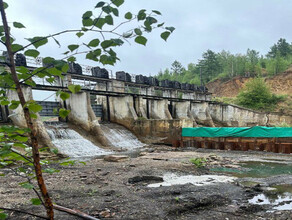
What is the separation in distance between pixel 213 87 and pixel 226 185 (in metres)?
61.9

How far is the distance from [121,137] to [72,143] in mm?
4956

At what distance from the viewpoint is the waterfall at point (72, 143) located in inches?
575

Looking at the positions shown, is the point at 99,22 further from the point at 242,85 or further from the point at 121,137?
the point at 242,85

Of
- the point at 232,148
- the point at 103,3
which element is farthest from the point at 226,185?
the point at 232,148

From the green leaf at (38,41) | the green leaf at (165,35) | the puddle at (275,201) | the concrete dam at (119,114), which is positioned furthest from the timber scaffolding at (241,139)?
the green leaf at (38,41)

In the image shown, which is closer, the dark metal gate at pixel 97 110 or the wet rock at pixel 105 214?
the wet rock at pixel 105 214

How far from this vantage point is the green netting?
13.7 m

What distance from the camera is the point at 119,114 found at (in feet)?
73.4

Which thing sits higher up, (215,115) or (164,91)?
(164,91)

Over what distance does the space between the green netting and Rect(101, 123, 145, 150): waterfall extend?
4577 millimetres

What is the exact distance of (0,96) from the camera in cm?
126

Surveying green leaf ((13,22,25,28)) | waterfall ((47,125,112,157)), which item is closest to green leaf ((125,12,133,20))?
green leaf ((13,22,25,28))

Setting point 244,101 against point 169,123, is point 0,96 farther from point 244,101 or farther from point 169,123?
point 244,101

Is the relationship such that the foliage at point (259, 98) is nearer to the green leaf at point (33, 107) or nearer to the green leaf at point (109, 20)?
the green leaf at point (109, 20)
